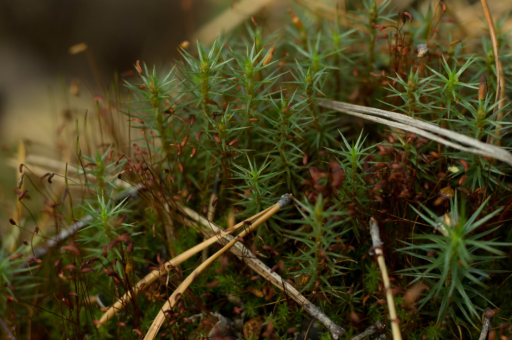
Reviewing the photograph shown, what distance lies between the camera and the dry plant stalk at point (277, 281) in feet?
3.98

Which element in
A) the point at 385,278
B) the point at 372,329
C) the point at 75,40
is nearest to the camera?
the point at 385,278

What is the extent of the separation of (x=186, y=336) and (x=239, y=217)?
44 cm

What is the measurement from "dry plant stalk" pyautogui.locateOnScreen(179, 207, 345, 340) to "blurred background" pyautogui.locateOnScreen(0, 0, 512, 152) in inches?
73.5

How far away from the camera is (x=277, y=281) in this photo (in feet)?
4.34

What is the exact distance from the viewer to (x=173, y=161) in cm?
164

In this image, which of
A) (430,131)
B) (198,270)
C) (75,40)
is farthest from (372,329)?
(75,40)

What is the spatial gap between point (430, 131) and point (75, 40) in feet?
8.96

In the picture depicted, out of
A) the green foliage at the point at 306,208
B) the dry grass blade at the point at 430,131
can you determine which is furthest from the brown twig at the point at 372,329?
the dry grass blade at the point at 430,131

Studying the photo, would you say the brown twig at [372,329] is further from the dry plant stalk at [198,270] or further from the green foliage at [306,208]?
the dry plant stalk at [198,270]

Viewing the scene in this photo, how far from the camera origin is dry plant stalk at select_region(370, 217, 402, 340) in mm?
1085

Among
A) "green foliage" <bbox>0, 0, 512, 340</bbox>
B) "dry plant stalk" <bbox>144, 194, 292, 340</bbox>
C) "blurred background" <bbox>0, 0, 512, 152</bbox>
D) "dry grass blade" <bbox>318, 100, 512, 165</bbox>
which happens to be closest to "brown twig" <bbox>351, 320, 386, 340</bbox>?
"green foliage" <bbox>0, 0, 512, 340</bbox>

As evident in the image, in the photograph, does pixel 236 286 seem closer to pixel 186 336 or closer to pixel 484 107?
pixel 186 336

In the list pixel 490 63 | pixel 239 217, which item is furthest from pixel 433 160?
pixel 239 217

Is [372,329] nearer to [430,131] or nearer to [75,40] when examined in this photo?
[430,131]
